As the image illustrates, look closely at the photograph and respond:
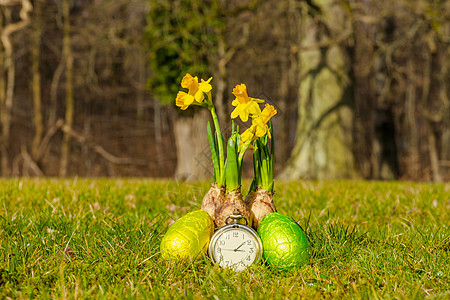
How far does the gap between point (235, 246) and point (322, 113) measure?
6.52 metres

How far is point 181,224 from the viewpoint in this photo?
2.31 m

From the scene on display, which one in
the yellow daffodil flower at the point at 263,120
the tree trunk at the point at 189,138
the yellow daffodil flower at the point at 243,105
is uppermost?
the yellow daffodil flower at the point at 243,105

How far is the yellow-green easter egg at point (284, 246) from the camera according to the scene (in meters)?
2.22

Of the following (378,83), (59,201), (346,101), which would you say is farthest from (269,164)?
(378,83)

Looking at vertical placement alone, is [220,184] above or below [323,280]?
above

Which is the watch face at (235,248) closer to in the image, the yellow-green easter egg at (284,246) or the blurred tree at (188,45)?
the yellow-green easter egg at (284,246)

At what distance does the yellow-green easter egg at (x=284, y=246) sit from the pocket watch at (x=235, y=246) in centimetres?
7

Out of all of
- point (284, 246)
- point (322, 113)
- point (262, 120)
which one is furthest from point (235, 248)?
point (322, 113)

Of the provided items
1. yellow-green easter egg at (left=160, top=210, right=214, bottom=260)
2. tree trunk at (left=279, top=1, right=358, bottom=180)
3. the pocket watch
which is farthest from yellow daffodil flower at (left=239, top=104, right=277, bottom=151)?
tree trunk at (left=279, top=1, right=358, bottom=180)

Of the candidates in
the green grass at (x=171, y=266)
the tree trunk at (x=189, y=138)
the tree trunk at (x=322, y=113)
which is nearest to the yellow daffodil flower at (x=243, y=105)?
the green grass at (x=171, y=266)

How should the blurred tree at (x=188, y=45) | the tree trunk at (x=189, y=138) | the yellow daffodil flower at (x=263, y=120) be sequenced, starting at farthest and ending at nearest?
the tree trunk at (x=189, y=138)
the blurred tree at (x=188, y=45)
the yellow daffodil flower at (x=263, y=120)

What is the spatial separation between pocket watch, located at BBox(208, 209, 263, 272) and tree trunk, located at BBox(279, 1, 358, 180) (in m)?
5.89

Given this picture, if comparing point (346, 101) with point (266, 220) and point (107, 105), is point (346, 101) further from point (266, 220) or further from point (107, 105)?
point (107, 105)

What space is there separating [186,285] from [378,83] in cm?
1257
